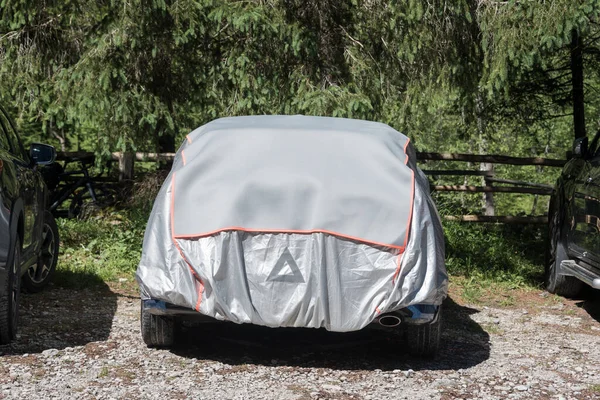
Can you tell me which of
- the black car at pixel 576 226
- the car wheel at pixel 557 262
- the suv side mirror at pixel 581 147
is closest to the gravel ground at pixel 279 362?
the black car at pixel 576 226

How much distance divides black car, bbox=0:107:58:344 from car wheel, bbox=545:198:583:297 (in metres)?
5.02

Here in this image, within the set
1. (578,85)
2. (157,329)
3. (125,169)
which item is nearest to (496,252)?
(578,85)

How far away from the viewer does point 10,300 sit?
6.02 m

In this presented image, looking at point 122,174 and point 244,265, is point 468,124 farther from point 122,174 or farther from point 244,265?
point 244,265

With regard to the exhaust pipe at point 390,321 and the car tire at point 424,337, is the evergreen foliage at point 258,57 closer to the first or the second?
the car tire at point 424,337

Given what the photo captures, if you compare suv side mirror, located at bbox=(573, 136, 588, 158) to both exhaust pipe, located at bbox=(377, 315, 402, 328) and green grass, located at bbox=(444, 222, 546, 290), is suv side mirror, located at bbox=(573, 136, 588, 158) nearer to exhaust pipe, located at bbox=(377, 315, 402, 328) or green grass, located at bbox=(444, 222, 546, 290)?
green grass, located at bbox=(444, 222, 546, 290)

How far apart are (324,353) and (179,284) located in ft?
4.26

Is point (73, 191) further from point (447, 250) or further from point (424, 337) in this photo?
point (424, 337)

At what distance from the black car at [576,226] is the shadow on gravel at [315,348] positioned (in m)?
1.40

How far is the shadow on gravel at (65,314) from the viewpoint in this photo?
6.39m

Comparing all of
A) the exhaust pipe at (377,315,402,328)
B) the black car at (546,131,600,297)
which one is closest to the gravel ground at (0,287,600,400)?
the exhaust pipe at (377,315,402,328)

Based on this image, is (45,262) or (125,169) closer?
(45,262)

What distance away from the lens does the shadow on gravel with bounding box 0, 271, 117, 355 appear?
21.0 ft

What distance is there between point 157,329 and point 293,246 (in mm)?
1231
